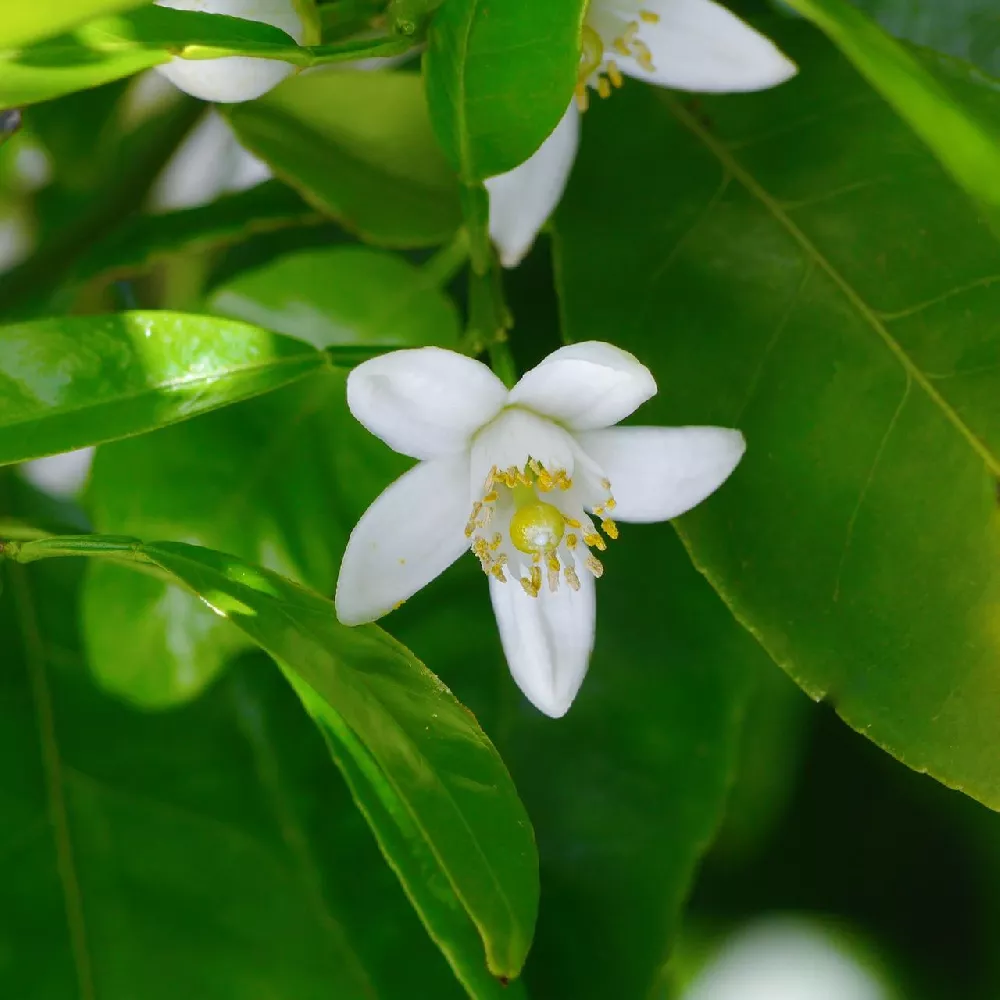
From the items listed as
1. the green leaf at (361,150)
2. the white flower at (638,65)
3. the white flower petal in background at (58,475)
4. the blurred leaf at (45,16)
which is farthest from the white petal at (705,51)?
the white flower petal in background at (58,475)

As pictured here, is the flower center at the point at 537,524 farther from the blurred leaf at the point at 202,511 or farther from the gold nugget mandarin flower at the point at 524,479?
the blurred leaf at the point at 202,511

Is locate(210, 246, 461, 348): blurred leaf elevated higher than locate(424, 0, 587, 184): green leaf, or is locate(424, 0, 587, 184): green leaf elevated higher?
locate(424, 0, 587, 184): green leaf

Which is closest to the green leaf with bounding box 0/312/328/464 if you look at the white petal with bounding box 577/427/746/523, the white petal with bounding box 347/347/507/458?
the white petal with bounding box 347/347/507/458

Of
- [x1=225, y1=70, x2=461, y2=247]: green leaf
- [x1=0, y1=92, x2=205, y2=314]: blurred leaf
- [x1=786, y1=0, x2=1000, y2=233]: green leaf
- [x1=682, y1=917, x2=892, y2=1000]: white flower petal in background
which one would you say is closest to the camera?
[x1=786, y1=0, x2=1000, y2=233]: green leaf

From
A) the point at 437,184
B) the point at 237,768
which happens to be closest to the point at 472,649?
the point at 237,768

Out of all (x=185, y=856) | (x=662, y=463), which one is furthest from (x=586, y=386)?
(x=185, y=856)

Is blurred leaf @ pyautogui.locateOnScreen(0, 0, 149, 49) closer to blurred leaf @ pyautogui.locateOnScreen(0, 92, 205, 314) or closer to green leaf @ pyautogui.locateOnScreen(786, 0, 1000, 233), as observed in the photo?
green leaf @ pyautogui.locateOnScreen(786, 0, 1000, 233)
